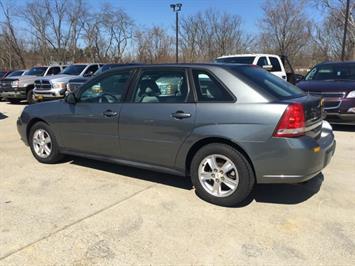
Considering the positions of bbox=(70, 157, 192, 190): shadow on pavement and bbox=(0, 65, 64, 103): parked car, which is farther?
bbox=(0, 65, 64, 103): parked car

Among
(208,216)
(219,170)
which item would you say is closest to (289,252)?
(208,216)

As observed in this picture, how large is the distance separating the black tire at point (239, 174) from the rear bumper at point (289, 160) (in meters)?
0.11

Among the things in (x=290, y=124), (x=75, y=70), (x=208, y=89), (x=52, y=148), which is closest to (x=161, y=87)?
(x=208, y=89)

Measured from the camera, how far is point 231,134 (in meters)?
4.04

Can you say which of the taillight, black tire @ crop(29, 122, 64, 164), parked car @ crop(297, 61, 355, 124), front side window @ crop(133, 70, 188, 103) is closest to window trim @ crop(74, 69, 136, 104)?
front side window @ crop(133, 70, 188, 103)

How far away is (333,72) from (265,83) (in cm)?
642

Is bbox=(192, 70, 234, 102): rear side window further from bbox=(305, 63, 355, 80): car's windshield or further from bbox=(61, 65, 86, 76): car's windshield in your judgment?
bbox=(61, 65, 86, 76): car's windshield

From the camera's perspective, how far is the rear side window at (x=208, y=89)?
4.20 metres

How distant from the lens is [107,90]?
5195 millimetres

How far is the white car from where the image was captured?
13.0m

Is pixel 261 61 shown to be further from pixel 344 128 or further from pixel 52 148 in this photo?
pixel 52 148

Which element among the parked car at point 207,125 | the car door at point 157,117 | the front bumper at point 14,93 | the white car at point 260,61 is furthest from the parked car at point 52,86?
the car door at point 157,117

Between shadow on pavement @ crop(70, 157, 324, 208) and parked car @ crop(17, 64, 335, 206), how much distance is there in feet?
1.34

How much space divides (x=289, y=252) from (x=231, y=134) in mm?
1312
